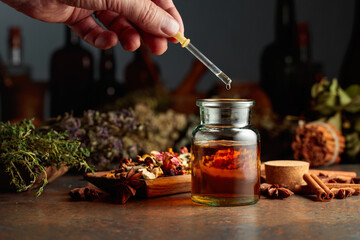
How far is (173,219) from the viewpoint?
897 millimetres

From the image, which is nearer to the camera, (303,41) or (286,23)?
(286,23)

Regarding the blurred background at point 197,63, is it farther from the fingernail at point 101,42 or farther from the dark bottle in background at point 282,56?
the fingernail at point 101,42

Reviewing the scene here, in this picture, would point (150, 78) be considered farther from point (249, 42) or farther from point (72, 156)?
point (72, 156)

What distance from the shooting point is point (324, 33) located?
8.15ft

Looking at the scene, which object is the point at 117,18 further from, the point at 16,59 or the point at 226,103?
the point at 16,59

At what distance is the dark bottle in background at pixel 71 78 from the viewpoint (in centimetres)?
209

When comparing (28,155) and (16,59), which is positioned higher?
(16,59)

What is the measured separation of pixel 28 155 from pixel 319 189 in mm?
630

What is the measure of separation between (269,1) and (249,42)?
0.23 m

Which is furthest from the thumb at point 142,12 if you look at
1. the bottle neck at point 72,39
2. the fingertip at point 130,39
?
the bottle neck at point 72,39

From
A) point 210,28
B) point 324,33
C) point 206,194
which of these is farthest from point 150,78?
point 206,194

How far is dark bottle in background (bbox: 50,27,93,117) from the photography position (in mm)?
2090

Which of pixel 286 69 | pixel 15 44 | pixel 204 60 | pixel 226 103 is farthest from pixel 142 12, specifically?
pixel 15 44

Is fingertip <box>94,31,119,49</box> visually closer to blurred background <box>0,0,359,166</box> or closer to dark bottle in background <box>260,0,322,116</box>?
blurred background <box>0,0,359,166</box>
